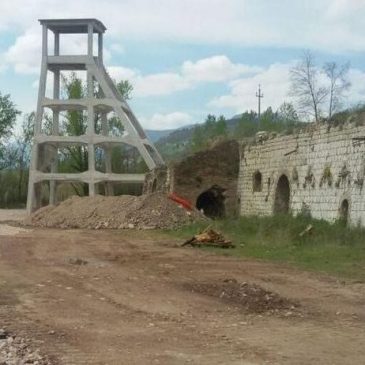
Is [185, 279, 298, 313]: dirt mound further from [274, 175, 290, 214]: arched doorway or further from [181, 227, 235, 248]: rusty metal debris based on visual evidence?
[274, 175, 290, 214]: arched doorway

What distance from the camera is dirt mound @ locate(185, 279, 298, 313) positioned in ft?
34.1

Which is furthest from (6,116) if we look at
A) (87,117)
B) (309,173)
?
(309,173)

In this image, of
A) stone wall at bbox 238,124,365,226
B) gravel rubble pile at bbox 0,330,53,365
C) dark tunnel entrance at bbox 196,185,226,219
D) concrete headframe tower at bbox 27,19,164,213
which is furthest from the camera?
concrete headframe tower at bbox 27,19,164,213

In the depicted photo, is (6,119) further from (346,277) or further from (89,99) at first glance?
(346,277)

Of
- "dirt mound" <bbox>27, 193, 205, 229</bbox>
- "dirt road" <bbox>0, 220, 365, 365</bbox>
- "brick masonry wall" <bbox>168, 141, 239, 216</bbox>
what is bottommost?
"dirt road" <bbox>0, 220, 365, 365</bbox>

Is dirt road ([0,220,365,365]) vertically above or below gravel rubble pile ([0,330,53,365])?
above

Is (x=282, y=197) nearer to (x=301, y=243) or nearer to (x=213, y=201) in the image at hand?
(x=213, y=201)

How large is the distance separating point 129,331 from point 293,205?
20150 mm

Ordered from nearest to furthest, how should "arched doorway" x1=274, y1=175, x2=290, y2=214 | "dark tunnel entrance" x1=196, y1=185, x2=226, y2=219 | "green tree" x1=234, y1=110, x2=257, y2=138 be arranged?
1. "arched doorway" x1=274, y1=175, x2=290, y2=214
2. "dark tunnel entrance" x1=196, y1=185, x2=226, y2=219
3. "green tree" x1=234, y1=110, x2=257, y2=138

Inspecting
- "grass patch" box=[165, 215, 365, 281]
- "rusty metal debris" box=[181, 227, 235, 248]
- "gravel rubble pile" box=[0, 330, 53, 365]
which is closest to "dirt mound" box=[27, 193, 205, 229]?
→ "grass patch" box=[165, 215, 365, 281]

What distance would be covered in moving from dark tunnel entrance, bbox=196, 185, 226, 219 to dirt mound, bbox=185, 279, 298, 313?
2326cm

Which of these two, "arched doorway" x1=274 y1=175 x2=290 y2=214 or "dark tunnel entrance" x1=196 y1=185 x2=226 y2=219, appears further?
"dark tunnel entrance" x1=196 y1=185 x2=226 y2=219

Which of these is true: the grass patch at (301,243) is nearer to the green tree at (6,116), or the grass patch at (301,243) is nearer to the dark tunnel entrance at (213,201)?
the dark tunnel entrance at (213,201)

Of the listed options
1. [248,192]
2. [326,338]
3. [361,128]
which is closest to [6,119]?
[248,192]
